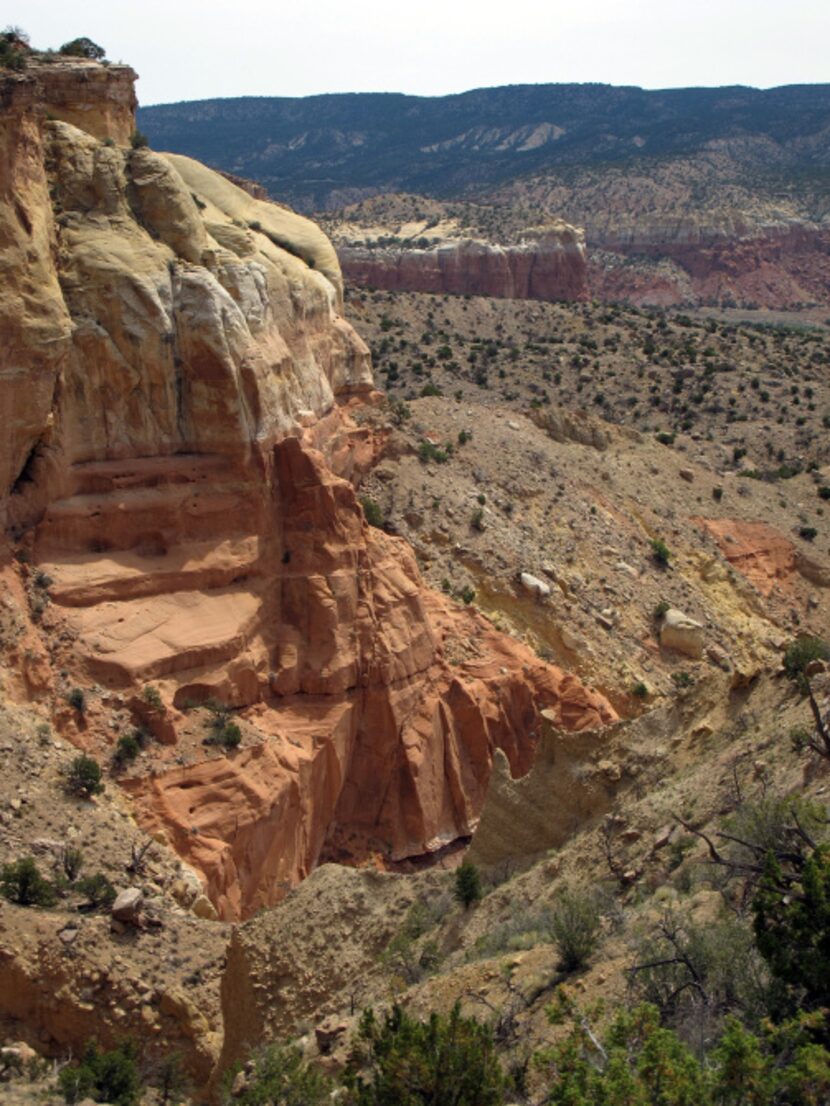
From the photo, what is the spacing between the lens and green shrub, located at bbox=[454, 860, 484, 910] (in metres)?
21.5

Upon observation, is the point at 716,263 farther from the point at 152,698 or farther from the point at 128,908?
the point at 128,908

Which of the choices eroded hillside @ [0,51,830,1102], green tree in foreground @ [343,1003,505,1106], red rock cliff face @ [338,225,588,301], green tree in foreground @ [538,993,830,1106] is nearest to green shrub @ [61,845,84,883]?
eroded hillside @ [0,51,830,1102]

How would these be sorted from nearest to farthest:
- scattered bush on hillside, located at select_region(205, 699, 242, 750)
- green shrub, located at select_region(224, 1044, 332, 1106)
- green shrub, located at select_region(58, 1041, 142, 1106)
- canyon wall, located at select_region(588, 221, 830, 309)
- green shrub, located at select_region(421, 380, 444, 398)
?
green shrub, located at select_region(224, 1044, 332, 1106), green shrub, located at select_region(58, 1041, 142, 1106), scattered bush on hillside, located at select_region(205, 699, 242, 750), green shrub, located at select_region(421, 380, 444, 398), canyon wall, located at select_region(588, 221, 830, 309)

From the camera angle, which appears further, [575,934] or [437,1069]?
[575,934]

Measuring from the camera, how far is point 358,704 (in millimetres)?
32562

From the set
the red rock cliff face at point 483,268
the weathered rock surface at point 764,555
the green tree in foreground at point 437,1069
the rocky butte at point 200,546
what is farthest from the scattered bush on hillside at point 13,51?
the red rock cliff face at point 483,268

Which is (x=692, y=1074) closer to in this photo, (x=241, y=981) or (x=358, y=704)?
(x=241, y=981)

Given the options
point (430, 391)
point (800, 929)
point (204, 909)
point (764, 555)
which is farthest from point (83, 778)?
point (430, 391)

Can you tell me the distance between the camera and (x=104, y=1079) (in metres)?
18.3

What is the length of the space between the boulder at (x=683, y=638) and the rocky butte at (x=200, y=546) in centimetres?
802

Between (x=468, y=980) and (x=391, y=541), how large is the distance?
2026cm

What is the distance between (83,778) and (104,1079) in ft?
22.5

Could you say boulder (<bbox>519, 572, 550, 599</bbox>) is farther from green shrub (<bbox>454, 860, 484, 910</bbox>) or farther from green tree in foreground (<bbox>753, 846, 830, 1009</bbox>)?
green tree in foreground (<bbox>753, 846, 830, 1009</bbox>)

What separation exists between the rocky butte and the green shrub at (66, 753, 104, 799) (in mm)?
1421
